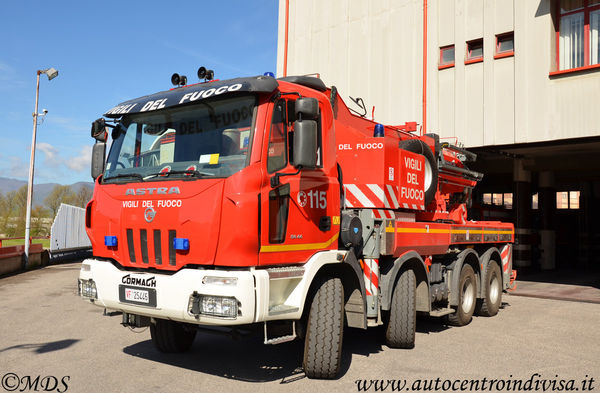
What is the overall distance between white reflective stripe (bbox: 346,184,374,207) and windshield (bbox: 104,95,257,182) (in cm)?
199

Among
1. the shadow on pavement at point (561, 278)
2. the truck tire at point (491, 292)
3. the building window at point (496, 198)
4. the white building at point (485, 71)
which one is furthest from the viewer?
the building window at point (496, 198)

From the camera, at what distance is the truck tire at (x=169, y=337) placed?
6393 millimetres

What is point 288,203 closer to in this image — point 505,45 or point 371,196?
point 371,196

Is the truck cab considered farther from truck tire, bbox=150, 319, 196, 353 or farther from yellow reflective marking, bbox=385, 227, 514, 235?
truck tire, bbox=150, 319, 196, 353

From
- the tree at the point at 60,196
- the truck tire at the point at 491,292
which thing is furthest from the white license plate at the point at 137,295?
the tree at the point at 60,196

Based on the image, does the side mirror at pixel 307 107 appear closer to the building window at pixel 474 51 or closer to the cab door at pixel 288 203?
the cab door at pixel 288 203

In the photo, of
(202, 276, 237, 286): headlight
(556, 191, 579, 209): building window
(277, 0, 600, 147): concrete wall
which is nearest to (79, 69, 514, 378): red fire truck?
(202, 276, 237, 286): headlight

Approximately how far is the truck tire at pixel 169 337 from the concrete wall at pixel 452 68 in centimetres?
954

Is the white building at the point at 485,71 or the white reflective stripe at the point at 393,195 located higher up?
the white building at the point at 485,71

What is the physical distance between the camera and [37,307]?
1019 centimetres

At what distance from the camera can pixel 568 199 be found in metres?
28.9

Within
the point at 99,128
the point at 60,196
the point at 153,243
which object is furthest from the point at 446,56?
the point at 60,196

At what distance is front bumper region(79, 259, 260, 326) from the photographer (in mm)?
4488

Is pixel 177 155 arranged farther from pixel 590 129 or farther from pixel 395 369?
pixel 590 129
